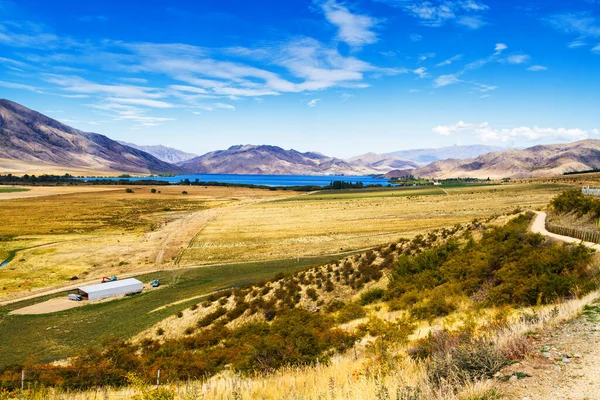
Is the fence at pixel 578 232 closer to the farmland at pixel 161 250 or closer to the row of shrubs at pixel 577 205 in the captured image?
the row of shrubs at pixel 577 205

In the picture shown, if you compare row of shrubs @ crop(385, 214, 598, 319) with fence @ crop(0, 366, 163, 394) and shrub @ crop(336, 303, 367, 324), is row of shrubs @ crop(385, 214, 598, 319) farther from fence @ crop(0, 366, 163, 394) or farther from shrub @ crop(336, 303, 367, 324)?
fence @ crop(0, 366, 163, 394)

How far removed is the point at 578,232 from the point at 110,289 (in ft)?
137

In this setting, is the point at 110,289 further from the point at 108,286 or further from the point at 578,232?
the point at 578,232

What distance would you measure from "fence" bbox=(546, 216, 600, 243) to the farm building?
→ 38.9 m

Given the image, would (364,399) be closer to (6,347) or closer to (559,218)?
(559,218)

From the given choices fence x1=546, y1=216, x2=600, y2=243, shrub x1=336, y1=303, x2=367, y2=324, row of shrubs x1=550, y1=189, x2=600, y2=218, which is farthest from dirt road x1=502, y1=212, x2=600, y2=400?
row of shrubs x1=550, y1=189, x2=600, y2=218

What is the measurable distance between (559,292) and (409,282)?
9.86m

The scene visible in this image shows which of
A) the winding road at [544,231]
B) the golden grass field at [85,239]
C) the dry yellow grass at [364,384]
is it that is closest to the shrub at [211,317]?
the dry yellow grass at [364,384]

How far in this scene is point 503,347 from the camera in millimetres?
8305

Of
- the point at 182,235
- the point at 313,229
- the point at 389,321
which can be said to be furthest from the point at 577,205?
the point at 182,235

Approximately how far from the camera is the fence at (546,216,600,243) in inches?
751

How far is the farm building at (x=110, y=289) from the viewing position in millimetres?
Result: 38606

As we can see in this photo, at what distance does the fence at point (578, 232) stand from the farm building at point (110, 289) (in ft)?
128

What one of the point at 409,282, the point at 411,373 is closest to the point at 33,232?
the point at 409,282
